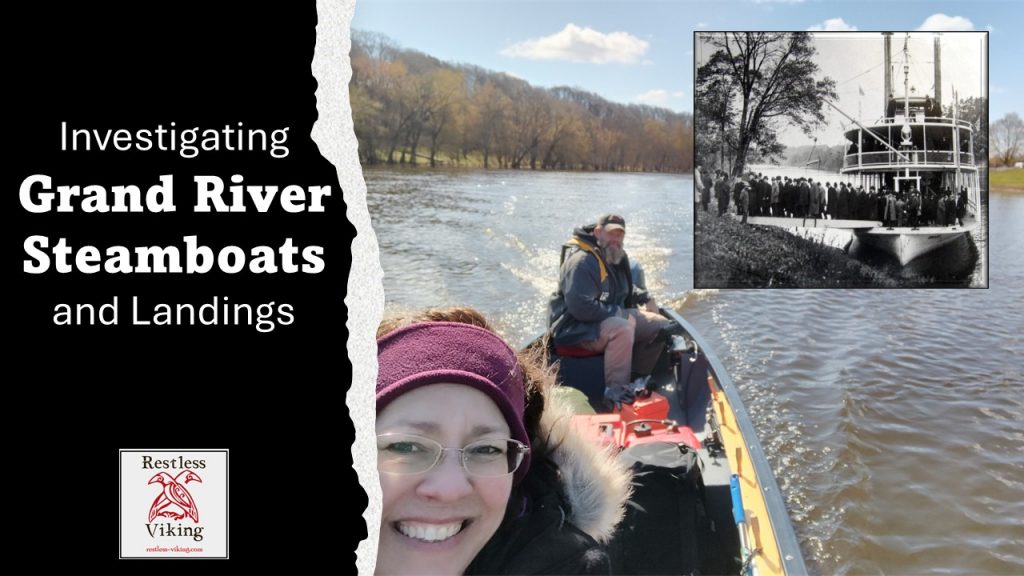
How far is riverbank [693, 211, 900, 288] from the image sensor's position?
17.8 feet

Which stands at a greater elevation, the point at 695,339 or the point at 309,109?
the point at 309,109

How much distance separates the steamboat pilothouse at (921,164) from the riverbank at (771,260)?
77 centimetres

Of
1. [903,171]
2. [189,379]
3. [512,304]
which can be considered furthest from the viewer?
[512,304]

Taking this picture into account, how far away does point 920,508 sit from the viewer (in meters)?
4.24

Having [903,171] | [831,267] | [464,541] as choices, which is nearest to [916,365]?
[831,267]

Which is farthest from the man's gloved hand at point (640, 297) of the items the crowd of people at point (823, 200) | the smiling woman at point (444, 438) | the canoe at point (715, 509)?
the smiling woman at point (444, 438)

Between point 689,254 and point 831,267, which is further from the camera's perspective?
point 689,254

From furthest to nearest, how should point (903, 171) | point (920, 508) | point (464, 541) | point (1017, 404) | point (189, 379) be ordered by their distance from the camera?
point (1017, 404) → point (903, 171) → point (920, 508) → point (464, 541) → point (189, 379)

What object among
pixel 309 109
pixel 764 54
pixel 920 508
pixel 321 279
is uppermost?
pixel 764 54

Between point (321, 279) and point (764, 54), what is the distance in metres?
4.65

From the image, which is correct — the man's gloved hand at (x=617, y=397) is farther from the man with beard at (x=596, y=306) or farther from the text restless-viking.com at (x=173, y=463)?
the text restless-viking.com at (x=173, y=463)

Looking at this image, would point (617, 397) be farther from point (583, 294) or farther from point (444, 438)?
point (444, 438)

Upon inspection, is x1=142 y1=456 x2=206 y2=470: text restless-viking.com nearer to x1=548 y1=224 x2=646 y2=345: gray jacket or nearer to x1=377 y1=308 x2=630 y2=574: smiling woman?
x1=377 y1=308 x2=630 y2=574: smiling woman

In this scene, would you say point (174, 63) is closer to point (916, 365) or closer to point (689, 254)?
point (916, 365)
